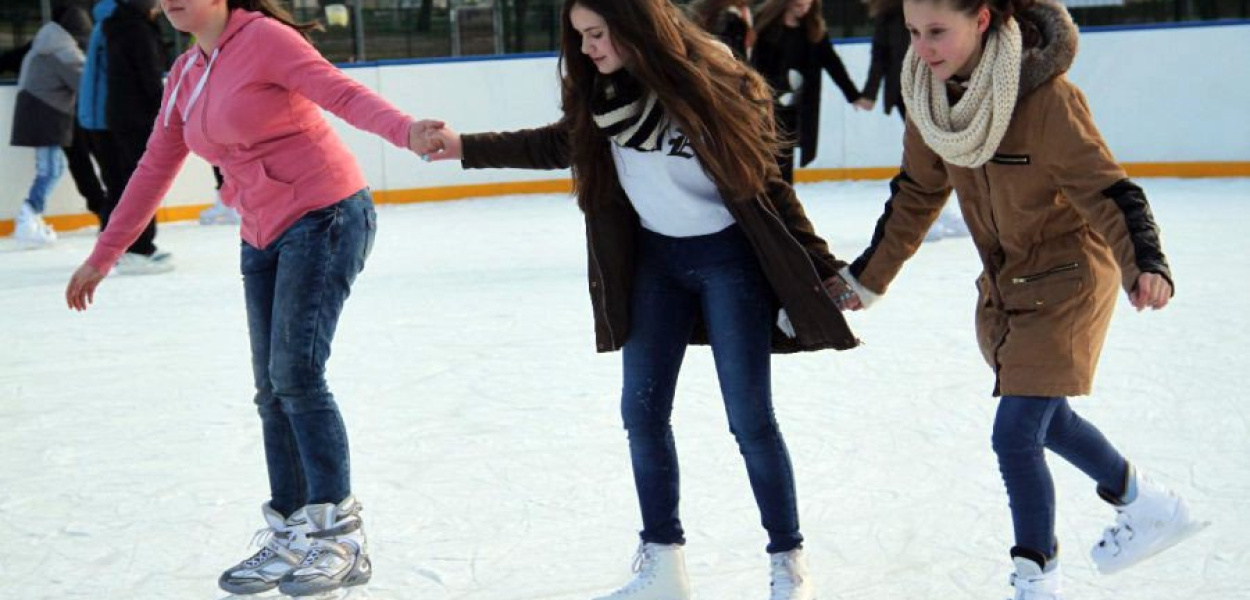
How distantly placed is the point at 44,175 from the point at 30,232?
35 centimetres

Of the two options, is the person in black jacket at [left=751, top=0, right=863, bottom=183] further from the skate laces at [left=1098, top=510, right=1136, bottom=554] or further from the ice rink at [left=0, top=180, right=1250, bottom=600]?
the skate laces at [left=1098, top=510, right=1136, bottom=554]

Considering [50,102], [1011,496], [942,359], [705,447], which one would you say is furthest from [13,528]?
[50,102]

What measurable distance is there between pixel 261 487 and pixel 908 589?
61.7 inches

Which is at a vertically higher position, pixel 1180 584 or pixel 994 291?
pixel 994 291

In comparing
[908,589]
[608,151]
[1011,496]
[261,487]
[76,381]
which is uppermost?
[608,151]

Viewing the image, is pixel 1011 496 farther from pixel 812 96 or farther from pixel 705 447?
pixel 812 96

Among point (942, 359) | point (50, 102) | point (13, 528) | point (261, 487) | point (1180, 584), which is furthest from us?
point (50, 102)

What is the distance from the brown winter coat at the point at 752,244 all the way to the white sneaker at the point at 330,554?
61cm

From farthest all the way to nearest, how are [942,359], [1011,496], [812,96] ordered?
[812,96]
[942,359]
[1011,496]

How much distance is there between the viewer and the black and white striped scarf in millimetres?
2451

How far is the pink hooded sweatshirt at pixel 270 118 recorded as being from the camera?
264cm

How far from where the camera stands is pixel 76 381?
15.8 feet

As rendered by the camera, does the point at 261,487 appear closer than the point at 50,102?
Yes

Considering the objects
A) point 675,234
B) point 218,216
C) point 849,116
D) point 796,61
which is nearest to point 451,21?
point 218,216
